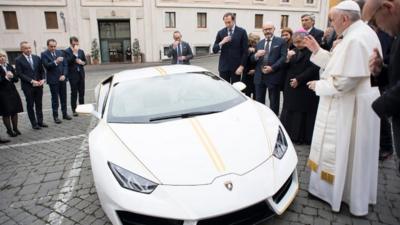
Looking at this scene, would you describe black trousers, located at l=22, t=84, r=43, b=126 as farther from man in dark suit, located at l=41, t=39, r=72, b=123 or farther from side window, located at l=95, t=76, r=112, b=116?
side window, located at l=95, t=76, r=112, b=116

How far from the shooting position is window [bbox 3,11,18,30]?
25516mm

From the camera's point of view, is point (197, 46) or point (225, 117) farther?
point (197, 46)

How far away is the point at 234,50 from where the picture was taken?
6.50 meters

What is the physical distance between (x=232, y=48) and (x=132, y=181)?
184 inches

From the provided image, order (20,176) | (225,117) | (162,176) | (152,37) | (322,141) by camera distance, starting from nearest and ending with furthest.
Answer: (162,176) → (322,141) → (225,117) → (20,176) → (152,37)

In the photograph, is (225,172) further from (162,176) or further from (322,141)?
(322,141)

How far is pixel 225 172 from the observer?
7.93ft

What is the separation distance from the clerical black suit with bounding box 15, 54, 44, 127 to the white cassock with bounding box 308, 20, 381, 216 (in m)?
6.01

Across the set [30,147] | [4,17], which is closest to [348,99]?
[30,147]

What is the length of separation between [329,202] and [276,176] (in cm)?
91

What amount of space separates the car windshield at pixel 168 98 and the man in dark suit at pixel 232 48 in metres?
2.58

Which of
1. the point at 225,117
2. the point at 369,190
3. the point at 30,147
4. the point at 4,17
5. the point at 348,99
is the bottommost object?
the point at 30,147

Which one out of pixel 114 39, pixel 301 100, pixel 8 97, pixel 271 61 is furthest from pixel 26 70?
pixel 114 39

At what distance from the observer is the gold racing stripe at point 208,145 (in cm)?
248
